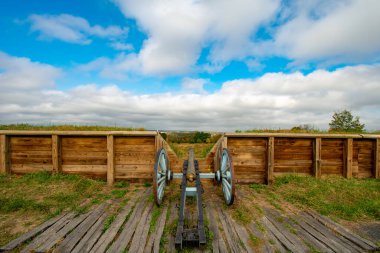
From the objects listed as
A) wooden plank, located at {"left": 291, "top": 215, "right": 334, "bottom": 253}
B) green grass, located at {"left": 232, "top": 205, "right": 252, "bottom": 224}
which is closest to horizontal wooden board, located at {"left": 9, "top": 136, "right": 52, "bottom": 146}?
green grass, located at {"left": 232, "top": 205, "right": 252, "bottom": 224}

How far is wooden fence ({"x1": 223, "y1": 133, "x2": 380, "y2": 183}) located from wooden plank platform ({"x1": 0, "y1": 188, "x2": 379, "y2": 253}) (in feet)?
8.36

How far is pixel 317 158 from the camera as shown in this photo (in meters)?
7.43

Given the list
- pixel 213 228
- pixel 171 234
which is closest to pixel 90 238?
pixel 171 234

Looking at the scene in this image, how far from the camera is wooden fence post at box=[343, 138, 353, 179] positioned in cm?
754

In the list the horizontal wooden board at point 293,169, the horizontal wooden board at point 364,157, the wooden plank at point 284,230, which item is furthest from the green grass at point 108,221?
the horizontal wooden board at point 364,157

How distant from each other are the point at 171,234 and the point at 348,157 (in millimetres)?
7171

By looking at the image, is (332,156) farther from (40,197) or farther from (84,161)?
(40,197)

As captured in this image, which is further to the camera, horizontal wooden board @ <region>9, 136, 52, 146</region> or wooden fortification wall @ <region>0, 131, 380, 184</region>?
horizontal wooden board @ <region>9, 136, 52, 146</region>

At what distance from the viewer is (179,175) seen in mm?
5812

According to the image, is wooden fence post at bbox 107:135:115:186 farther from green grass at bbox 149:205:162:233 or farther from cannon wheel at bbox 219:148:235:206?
cannon wheel at bbox 219:148:235:206

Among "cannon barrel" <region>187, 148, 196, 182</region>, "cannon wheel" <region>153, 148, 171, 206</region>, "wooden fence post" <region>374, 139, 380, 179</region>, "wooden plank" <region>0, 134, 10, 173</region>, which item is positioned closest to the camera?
"cannon barrel" <region>187, 148, 196, 182</region>

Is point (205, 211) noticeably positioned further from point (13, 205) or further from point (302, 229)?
point (13, 205)

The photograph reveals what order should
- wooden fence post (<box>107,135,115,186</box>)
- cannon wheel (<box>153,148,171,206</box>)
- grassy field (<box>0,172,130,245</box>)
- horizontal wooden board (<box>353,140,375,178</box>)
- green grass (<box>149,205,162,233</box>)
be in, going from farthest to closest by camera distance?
horizontal wooden board (<box>353,140,375,178</box>) → wooden fence post (<box>107,135,115,186</box>) → cannon wheel (<box>153,148,171,206</box>) → grassy field (<box>0,172,130,245</box>) → green grass (<box>149,205,162,233</box>)

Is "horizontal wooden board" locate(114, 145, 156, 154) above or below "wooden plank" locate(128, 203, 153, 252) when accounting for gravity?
above
